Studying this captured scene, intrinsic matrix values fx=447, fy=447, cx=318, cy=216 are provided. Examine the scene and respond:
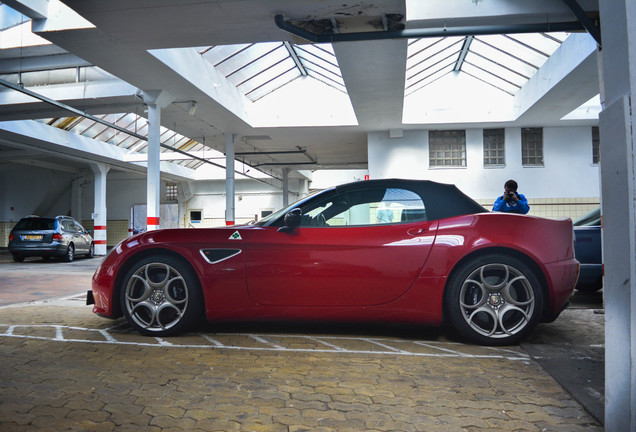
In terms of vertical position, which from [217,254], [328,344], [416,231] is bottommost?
[328,344]

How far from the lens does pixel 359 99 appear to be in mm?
12219

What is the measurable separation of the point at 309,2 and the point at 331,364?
5.93 meters

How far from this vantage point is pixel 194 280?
3.72 meters

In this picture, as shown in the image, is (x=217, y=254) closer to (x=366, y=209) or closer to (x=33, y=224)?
(x=366, y=209)

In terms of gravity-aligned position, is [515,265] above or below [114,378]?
above

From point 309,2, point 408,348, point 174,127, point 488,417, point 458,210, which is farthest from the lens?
point 174,127

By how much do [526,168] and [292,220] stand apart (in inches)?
560

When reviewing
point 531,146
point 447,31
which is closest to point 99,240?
point 531,146

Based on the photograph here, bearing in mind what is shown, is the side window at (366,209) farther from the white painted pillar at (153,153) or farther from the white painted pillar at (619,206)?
the white painted pillar at (153,153)

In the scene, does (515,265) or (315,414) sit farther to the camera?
(515,265)

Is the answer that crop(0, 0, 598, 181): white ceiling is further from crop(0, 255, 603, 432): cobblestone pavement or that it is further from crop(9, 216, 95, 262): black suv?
crop(0, 255, 603, 432): cobblestone pavement

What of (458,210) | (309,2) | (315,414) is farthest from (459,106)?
(315,414)

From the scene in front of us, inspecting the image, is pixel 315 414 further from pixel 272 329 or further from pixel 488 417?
pixel 272 329

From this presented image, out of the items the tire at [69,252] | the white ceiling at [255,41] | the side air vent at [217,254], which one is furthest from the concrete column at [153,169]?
the side air vent at [217,254]
